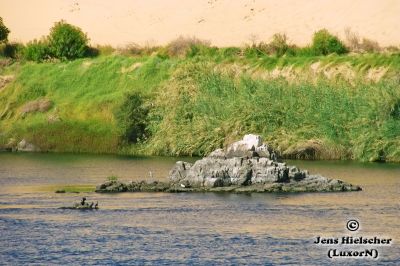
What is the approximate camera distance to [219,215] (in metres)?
51.4

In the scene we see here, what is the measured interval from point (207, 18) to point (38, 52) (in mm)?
18970

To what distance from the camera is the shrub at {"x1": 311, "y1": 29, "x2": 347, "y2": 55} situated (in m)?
101

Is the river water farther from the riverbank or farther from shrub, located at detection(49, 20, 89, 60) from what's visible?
shrub, located at detection(49, 20, 89, 60)

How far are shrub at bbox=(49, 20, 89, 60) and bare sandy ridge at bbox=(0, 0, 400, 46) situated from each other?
8458mm

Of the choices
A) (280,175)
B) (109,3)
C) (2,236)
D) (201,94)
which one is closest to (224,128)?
(201,94)

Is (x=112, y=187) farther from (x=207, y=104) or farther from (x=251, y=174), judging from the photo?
(x=207, y=104)

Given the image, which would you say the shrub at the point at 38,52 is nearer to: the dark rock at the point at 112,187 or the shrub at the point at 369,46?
the shrub at the point at 369,46

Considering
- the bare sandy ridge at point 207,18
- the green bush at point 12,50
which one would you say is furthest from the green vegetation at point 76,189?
the bare sandy ridge at point 207,18

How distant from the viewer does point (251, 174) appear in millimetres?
58969

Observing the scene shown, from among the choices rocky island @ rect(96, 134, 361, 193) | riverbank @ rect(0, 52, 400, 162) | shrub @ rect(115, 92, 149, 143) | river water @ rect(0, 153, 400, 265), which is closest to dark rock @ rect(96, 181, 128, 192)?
rocky island @ rect(96, 134, 361, 193)

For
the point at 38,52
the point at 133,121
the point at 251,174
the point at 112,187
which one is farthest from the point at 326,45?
the point at 112,187

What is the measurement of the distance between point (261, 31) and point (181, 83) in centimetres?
2970

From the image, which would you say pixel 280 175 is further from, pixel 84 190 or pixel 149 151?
pixel 149 151

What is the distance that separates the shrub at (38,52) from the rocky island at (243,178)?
48.2 meters
